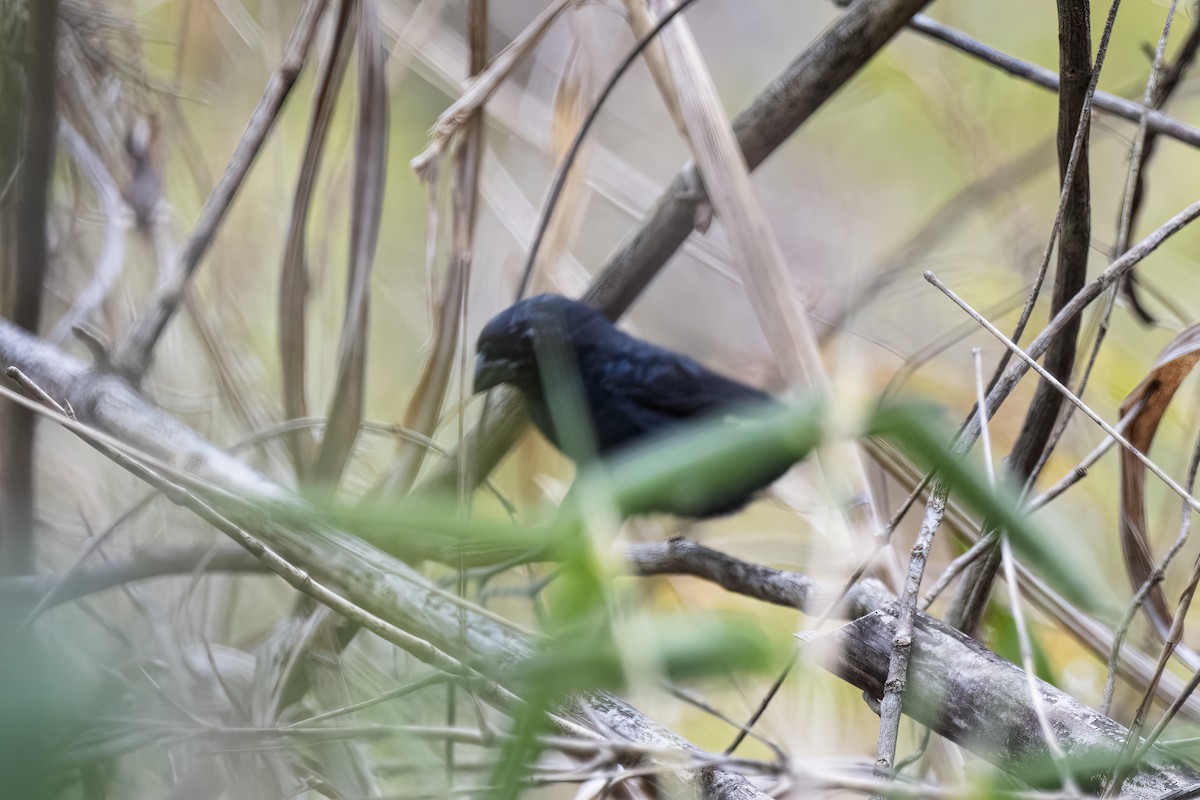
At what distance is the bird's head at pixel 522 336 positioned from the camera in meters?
2.02

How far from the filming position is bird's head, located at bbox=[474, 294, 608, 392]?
2.02m

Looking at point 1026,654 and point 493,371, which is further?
point 493,371

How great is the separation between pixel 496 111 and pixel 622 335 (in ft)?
3.01

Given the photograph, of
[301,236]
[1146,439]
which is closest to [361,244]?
[301,236]

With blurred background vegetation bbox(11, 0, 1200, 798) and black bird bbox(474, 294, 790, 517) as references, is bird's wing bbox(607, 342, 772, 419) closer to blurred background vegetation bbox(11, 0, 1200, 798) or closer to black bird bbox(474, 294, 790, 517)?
black bird bbox(474, 294, 790, 517)

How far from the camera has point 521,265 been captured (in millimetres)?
2674

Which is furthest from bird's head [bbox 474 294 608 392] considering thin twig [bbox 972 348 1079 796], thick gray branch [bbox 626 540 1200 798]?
thin twig [bbox 972 348 1079 796]

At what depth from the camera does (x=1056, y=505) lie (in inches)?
113

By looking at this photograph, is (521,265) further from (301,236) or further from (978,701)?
(978,701)

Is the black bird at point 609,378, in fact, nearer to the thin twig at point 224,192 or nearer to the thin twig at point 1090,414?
the thin twig at point 224,192

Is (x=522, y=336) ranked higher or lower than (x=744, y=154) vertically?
lower

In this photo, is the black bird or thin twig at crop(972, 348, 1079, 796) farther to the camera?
the black bird

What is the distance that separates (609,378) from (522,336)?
32cm

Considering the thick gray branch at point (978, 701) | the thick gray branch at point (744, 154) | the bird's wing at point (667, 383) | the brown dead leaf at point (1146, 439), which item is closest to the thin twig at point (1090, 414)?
the thick gray branch at point (978, 701)
